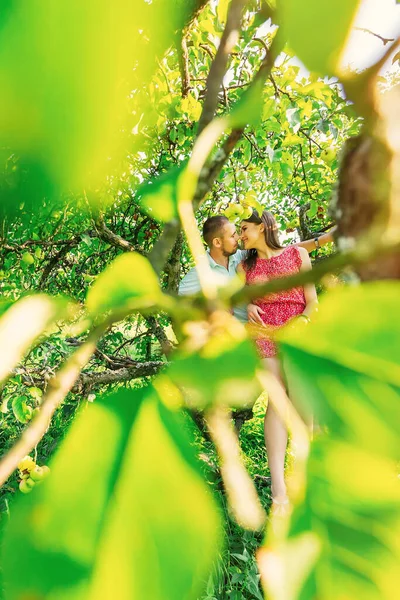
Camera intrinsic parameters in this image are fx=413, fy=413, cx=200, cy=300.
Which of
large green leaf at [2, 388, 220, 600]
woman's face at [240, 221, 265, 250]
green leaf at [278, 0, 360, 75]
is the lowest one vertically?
large green leaf at [2, 388, 220, 600]

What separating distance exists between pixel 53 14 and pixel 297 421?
0.55 feet

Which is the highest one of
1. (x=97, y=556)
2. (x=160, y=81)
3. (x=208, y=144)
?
(x=160, y=81)

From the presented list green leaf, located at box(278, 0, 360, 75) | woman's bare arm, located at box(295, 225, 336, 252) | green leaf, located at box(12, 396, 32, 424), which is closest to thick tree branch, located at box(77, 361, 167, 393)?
green leaf, located at box(12, 396, 32, 424)

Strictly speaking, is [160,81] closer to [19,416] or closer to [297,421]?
[19,416]

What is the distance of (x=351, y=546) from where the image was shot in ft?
0.47

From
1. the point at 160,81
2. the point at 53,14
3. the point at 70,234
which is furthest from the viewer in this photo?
the point at 70,234

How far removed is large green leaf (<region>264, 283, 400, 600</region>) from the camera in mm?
138

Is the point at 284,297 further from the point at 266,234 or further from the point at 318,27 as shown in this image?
the point at 318,27

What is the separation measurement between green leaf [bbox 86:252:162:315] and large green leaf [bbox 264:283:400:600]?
0.06 metres

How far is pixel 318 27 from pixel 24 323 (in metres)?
0.15

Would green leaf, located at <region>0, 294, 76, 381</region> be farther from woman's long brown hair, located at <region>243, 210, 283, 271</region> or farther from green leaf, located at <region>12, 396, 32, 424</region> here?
woman's long brown hair, located at <region>243, 210, 283, 271</region>

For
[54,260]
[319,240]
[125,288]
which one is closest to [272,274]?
[319,240]

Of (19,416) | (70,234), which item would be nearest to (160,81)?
(19,416)

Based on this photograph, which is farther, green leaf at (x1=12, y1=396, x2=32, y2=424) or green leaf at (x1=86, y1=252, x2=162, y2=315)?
green leaf at (x1=12, y1=396, x2=32, y2=424)
